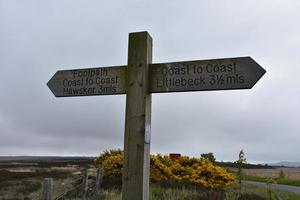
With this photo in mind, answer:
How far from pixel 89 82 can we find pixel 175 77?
103 cm

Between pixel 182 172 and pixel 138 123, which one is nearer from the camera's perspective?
pixel 138 123

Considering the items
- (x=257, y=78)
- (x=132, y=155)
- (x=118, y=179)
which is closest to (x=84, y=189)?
(x=118, y=179)

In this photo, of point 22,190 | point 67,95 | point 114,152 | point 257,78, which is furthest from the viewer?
point 22,190

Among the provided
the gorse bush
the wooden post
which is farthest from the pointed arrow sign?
the gorse bush

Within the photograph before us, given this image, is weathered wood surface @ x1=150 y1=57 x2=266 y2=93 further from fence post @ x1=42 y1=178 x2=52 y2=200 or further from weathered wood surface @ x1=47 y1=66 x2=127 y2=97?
fence post @ x1=42 y1=178 x2=52 y2=200

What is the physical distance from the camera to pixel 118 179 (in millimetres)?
16297

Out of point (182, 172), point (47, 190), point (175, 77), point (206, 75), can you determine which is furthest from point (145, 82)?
point (182, 172)

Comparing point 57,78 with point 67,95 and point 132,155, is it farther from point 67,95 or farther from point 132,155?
point 132,155

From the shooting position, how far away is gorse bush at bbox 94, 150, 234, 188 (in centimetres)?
1667

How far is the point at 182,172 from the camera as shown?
57.3 feet

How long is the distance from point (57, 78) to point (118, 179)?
36.5 ft

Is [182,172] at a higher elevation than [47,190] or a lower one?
higher

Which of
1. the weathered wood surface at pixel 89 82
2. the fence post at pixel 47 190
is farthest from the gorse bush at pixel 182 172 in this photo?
the weathered wood surface at pixel 89 82

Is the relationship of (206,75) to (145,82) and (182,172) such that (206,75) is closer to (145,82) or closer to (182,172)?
(145,82)
